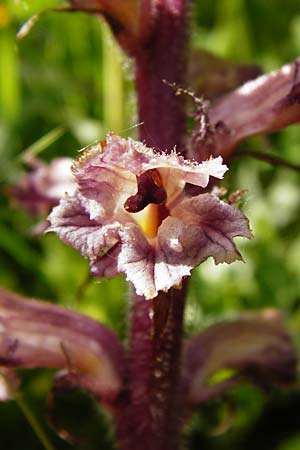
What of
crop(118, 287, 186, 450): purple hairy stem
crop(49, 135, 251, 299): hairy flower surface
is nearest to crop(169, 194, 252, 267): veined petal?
crop(49, 135, 251, 299): hairy flower surface

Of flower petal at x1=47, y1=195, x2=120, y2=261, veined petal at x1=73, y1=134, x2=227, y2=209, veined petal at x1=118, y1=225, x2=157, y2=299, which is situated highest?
veined petal at x1=73, y1=134, x2=227, y2=209

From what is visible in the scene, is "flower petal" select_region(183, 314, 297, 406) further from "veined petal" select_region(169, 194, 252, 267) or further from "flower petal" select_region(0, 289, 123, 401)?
"veined petal" select_region(169, 194, 252, 267)

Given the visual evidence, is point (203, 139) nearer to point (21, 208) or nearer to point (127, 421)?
point (127, 421)

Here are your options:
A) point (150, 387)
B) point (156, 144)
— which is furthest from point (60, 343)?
point (156, 144)

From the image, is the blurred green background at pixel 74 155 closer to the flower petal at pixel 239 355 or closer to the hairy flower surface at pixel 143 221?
the flower petal at pixel 239 355

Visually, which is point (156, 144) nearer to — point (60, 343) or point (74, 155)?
point (60, 343)

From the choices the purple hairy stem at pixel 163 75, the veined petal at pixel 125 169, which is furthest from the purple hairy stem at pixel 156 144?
the veined petal at pixel 125 169
